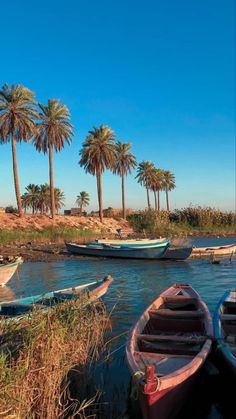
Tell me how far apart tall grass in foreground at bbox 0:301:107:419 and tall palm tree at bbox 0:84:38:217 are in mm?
41569

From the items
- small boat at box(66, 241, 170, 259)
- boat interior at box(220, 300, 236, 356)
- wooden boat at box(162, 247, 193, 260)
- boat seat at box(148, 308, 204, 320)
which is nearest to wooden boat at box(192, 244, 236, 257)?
wooden boat at box(162, 247, 193, 260)

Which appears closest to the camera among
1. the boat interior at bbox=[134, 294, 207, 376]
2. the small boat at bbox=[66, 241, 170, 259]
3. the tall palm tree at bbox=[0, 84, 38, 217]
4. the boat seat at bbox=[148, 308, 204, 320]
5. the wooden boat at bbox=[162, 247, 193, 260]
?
the boat interior at bbox=[134, 294, 207, 376]

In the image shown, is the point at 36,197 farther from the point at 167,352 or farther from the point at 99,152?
the point at 167,352

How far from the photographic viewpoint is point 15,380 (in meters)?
4.79

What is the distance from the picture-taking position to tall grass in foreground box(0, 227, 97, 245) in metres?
36.9

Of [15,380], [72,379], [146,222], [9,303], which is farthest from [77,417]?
[146,222]

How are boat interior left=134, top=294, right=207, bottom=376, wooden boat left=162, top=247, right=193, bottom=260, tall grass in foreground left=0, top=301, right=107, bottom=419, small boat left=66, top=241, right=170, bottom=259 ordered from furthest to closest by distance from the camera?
small boat left=66, top=241, right=170, bottom=259 → wooden boat left=162, top=247, right=193, bottom=260 → boat interior left=134, top=294, right=207, bottom=376 → tall grass in foreground left=0, top=301, right=107, bottom=419

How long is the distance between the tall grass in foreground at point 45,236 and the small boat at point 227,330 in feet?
91.6

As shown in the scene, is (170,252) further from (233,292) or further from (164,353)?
(164,353)

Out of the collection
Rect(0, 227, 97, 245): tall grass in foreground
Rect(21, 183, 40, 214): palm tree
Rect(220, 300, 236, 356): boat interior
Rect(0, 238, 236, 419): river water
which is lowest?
Rect(0, 238, 236, 419): river water

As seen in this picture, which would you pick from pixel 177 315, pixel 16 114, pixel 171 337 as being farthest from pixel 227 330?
pixel 16 114

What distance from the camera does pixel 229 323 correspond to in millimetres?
8867

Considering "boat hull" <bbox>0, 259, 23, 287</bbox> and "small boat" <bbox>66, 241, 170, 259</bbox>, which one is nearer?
"boat hull" <bbox>0, 259, 23, 287</bbox>

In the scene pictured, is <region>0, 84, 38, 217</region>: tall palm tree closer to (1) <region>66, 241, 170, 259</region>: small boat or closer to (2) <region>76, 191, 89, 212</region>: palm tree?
(1) <region>66, 241, 170, 259</region>: small boat
